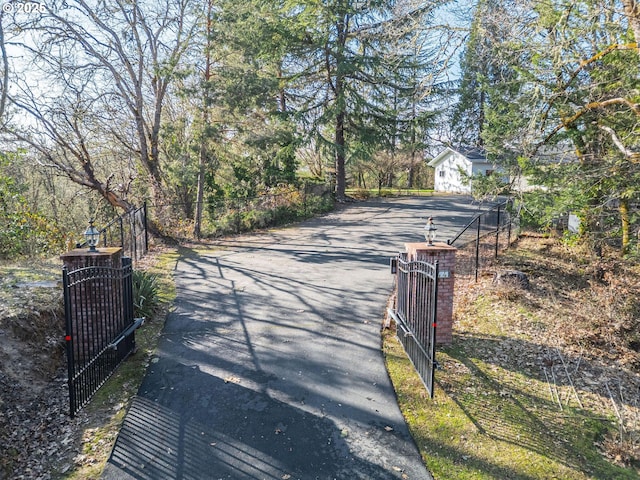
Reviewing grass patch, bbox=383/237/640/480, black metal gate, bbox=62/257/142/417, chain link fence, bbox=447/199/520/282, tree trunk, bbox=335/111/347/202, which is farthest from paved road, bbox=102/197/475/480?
tree trunk, bbox=335/111/347/202

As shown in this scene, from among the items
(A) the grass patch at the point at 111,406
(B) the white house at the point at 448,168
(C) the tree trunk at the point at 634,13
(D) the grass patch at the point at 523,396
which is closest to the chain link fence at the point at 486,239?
(D) the grass patch at the point at 523,396

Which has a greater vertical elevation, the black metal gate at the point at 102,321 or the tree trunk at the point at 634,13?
the tree trunk at the point at 634,13

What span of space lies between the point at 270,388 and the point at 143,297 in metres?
3.29

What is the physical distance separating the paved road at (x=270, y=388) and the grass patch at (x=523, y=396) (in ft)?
1.18

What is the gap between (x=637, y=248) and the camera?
7523mm

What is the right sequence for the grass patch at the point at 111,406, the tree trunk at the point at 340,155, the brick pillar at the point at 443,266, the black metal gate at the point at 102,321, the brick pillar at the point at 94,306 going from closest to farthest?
1. the grass patch at the point at 111,406
2. the black metal gate at the point at 102,321
3. the brick pillar at the point at 94,306
4. the brick pillar at the point at 443,266
5. the tree trunk at the point at 340,155

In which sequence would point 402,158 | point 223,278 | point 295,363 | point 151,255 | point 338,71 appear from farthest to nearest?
1. point 402,158
2. point 338,71
3. point 151,255
4. point 223,278
5. point 295,363

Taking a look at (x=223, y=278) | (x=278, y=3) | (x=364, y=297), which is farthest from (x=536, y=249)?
(x=278, y=3)

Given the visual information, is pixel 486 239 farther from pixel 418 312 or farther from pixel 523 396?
pixel 523 396

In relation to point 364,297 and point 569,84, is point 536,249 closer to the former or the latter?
point 569,84

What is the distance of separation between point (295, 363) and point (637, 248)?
6.47 meters

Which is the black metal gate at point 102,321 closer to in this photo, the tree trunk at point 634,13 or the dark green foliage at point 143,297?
the dark green foliage at point 143,297

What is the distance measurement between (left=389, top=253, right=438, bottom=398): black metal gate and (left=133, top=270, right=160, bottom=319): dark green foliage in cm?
401

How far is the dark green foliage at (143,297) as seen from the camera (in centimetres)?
687
